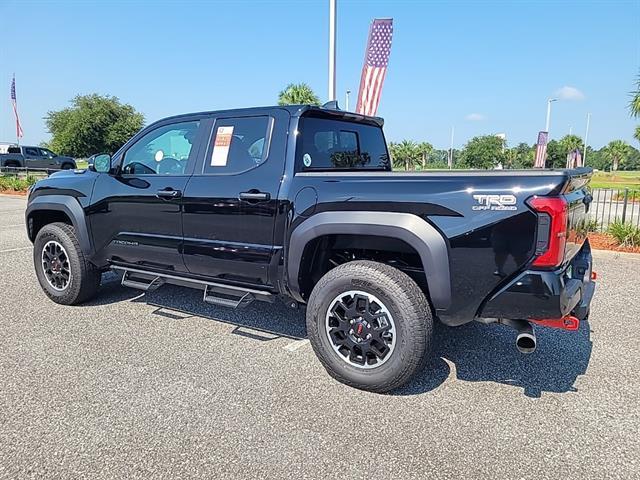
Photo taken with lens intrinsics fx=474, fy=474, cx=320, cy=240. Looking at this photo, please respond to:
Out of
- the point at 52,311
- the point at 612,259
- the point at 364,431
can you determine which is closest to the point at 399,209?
the point at 364,431

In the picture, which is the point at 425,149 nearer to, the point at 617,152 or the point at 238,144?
the point at 617,152

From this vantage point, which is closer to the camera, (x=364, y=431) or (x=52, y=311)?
(x=364, y=431)

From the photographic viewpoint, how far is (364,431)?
2.65 m

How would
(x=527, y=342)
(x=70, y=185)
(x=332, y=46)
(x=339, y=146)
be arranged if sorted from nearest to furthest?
(x=527, y=342), (x=339, y=146), (x=70, y=185), (x=332, y=46)

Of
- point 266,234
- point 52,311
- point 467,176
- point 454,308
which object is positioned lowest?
point 52,311

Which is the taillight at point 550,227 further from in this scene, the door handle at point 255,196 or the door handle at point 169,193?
the door handle at point 169,193

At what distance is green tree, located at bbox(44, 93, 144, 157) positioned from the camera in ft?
143

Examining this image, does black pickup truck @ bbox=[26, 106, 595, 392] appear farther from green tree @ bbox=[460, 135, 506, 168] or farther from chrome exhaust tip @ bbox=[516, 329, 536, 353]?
green tree @ bbox=[460, 135, 506, 168]

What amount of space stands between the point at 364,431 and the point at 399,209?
4.30 feet

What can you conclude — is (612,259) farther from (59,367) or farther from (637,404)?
(59,367)

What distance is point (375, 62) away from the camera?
35.7 ft

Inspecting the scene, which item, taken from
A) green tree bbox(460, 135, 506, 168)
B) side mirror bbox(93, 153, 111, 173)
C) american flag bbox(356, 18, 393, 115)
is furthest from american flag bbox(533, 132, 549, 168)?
green tree bbox(460, 135, 506, 168)

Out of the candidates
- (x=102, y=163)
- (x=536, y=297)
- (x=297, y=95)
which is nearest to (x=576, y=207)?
(x=536, y=297)

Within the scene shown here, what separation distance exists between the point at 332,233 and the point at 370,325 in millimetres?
650
